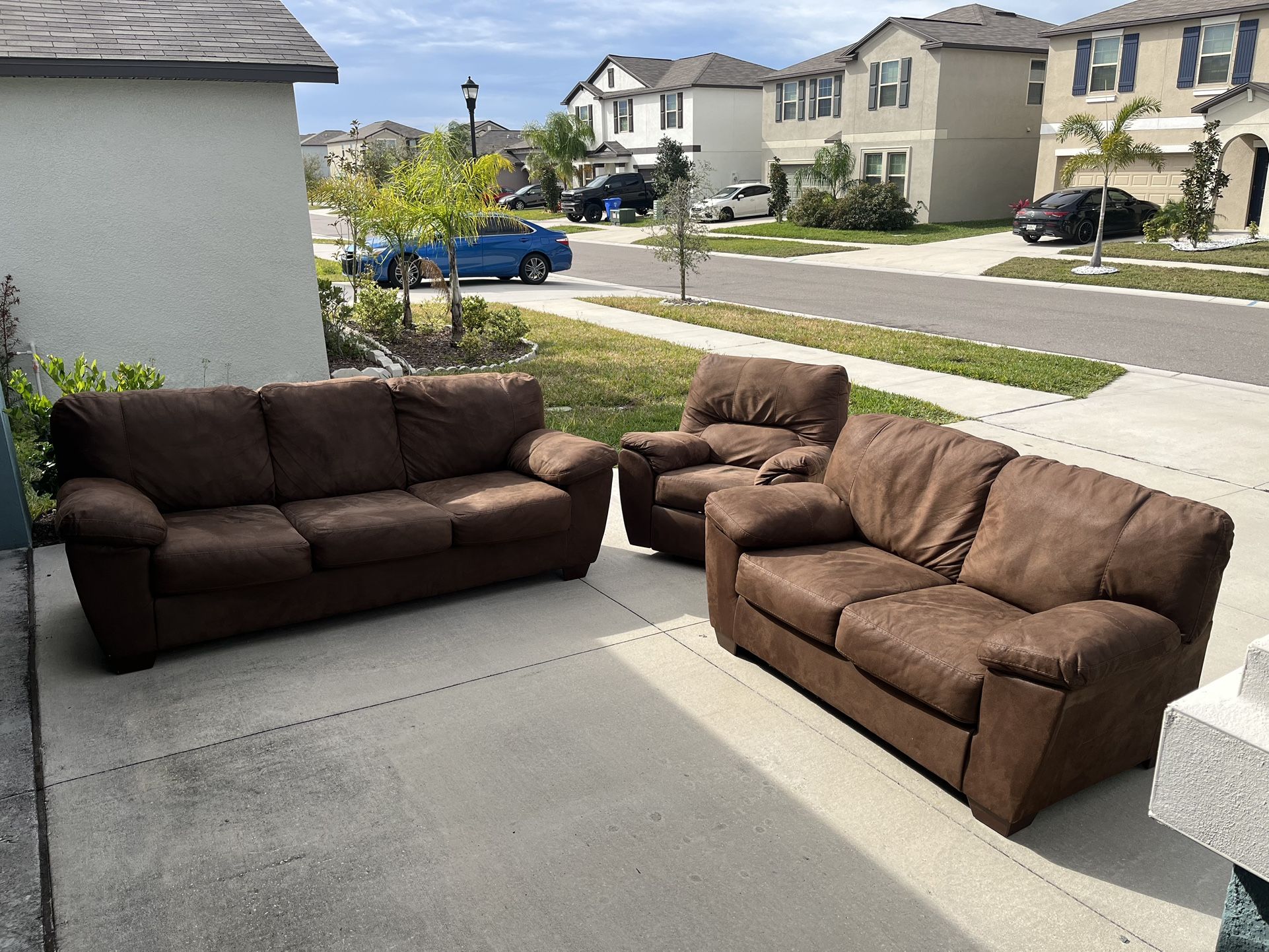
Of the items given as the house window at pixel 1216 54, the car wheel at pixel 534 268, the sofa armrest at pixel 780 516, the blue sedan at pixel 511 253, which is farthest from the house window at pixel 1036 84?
the sofa armrest at pixel 780 516

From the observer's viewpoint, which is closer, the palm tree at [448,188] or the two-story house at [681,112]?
the palm tree at [448,188]

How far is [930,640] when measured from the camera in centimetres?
385

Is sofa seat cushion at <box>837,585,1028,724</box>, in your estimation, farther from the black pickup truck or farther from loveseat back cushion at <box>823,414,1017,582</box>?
the black pickup truck

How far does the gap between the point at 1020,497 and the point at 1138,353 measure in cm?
996

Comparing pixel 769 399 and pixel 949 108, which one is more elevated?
pixel 949 108

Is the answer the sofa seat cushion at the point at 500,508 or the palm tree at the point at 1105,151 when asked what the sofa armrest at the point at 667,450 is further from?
the palm tree at the point at 1105,151

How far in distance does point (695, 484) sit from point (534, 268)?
1603cm

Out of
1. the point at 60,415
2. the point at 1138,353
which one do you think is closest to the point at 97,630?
the point at 60,415

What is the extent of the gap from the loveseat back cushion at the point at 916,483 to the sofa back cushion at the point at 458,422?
7.32 ft

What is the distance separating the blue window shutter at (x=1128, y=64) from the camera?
27714 millimetres

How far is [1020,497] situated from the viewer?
432 cm

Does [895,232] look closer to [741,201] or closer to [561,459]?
[741,201]

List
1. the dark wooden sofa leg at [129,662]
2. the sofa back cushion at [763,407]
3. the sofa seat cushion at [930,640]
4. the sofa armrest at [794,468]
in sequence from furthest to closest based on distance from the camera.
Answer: the sofa back cushion at [763,407] → the sofa armrest at [794,468] → the dark wooden sofa leg at [129,662] → the sofa seat cushion at [930,640]

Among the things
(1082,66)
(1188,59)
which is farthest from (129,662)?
(1082,66)
